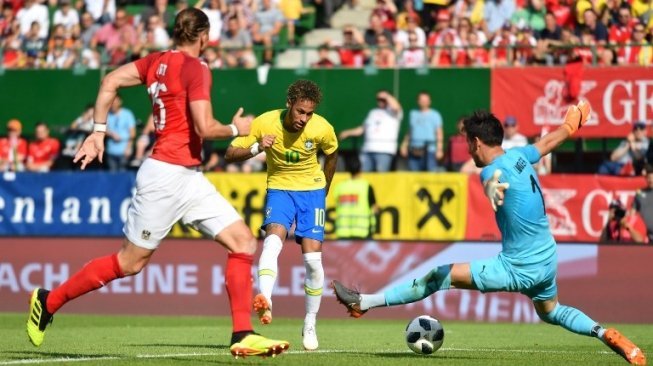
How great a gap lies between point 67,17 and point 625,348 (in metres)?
18.1

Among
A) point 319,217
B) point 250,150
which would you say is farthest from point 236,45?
point 250,150

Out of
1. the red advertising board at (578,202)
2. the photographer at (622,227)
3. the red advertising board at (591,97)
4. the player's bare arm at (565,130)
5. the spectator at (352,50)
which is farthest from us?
the spectator at (352,50)

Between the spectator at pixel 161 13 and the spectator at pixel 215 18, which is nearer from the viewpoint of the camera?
the spectator at pixel 215 18

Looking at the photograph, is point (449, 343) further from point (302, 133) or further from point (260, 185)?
point (260, 185)

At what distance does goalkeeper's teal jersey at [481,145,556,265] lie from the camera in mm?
10938

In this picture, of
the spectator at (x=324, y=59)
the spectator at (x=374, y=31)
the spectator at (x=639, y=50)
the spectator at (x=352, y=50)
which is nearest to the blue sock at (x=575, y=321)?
the spectator at (x=639, y=50)

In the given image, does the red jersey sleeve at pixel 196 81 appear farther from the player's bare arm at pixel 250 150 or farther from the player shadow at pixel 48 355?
the player shadow at pixel 48 355

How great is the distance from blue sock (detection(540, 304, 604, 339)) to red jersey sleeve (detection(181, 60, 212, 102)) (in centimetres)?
338

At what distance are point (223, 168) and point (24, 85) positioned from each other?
429cm

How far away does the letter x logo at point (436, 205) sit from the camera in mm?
21938

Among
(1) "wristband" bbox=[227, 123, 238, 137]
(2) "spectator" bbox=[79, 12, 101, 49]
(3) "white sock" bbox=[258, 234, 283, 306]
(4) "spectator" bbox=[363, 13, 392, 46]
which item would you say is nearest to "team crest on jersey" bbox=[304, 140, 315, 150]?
(3) "white sock" bbox=[258, 234, 283, 306]

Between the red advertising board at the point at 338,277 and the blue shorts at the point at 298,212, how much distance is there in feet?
24.8

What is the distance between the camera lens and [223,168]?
24.0m

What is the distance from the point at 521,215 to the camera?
431 inches
